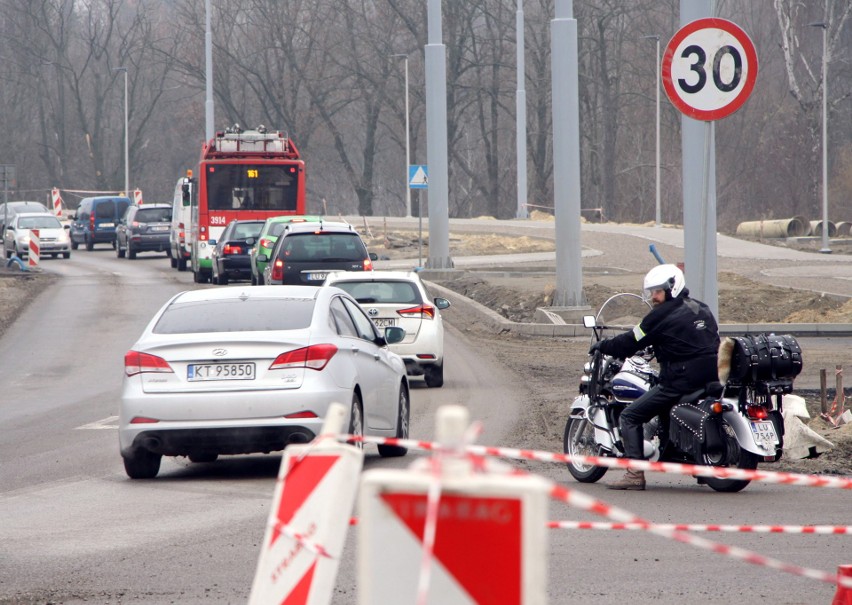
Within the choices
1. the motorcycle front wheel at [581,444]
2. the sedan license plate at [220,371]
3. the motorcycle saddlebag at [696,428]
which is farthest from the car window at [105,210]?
the motorcycle saddlebag at [696,428]

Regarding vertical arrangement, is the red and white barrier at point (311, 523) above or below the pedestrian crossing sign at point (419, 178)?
below

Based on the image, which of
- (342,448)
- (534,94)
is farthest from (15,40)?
(342,448)

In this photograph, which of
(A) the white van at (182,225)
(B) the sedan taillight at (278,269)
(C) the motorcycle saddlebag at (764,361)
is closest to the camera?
(C) the motorcycle saddlebag at (764,361)

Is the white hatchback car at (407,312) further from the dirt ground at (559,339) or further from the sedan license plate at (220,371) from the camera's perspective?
the sedan license plate at (220,371)

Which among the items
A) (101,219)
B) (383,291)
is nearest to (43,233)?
(101,219)

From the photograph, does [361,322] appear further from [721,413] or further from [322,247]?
[322,247]

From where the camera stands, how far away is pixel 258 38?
81812mm

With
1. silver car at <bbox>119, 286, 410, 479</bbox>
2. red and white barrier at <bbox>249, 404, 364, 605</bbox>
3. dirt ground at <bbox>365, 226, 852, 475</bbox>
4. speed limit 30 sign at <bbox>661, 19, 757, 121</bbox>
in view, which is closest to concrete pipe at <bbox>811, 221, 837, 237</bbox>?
dirt ground at <bbox>365, 226, 852, 475</bbox>

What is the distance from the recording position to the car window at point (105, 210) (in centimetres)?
5816

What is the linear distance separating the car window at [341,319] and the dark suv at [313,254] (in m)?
12.3

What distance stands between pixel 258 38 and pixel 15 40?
50.1 feet

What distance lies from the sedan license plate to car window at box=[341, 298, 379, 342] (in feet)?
5.54

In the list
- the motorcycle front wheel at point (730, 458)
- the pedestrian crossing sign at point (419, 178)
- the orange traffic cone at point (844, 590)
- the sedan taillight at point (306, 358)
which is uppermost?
the pedestrian crossing sign at point (419, 178)

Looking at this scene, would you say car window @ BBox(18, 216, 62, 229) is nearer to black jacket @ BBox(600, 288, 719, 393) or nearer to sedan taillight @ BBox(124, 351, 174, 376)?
sedan taillight @ BBox(124, 351, 174, 376)
